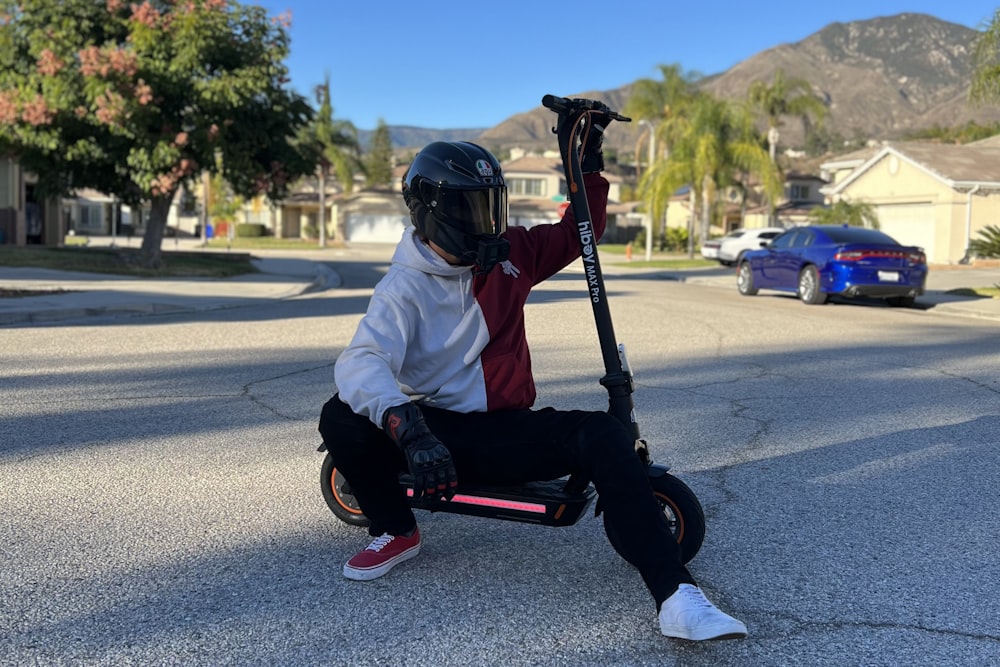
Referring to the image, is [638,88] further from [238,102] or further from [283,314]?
[283,314]

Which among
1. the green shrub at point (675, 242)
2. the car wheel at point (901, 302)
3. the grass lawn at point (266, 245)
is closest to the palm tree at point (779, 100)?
the green shrub at point (675, 242)

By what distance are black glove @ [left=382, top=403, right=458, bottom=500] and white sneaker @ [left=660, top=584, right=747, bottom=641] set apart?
75 centimetres

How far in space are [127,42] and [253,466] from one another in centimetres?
1975

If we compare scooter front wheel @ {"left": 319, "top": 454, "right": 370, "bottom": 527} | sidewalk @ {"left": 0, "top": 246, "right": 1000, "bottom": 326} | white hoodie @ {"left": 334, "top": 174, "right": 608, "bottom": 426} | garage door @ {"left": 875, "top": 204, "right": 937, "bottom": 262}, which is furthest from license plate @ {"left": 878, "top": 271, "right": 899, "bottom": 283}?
garage door @ {"left": 875, "top": 204, "right": 937, "bottom": 262}

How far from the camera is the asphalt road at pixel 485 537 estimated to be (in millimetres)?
2934

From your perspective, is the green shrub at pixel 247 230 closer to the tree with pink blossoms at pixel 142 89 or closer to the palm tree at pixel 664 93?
the palm tree at pixel 664 93

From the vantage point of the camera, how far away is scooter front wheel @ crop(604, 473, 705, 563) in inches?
130

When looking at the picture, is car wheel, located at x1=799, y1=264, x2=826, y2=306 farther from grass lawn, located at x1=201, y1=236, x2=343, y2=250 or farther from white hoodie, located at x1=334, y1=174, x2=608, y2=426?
grass lawn, located at x1=201, y1=236, x2=343, y2=250

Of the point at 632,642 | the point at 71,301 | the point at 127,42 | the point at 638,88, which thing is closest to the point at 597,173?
the point at 632,642

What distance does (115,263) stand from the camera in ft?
79.4

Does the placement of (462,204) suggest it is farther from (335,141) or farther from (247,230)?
(247,230)

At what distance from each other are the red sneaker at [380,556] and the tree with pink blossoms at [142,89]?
1856cm

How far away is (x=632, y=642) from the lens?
2.91 metres

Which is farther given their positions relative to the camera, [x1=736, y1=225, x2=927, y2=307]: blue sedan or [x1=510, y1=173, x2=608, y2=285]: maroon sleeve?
[x1=736, y1=225, x2=927, y2=307]: blue sedan
